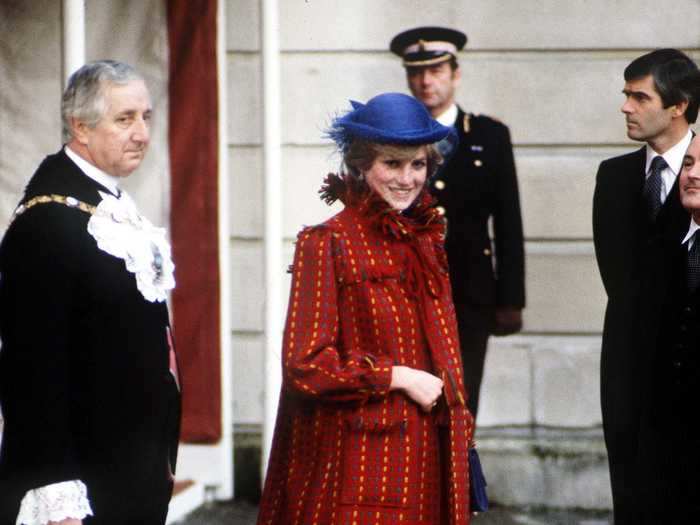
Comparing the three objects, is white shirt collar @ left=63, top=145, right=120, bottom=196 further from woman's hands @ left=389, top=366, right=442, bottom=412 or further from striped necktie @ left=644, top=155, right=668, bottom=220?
striped necktie @ left=644, top=155, right=668, bottom=220

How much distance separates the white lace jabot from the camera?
3588 mm

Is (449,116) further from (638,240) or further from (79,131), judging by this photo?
(79,131)

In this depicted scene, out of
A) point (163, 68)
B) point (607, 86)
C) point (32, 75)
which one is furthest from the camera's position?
point (607, 86)

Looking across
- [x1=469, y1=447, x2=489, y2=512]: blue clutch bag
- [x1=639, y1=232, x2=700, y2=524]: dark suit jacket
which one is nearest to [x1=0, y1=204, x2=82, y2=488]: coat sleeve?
[x1=469, y1=447, x2=489, y2=512]: blue clutch bag

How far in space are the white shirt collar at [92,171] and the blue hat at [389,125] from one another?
71cm

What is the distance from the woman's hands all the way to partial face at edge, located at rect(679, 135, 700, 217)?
3.49ft

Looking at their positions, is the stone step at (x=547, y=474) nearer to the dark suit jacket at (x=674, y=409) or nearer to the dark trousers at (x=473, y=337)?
the dark trousers at (x=473, y=337)

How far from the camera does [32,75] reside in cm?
611

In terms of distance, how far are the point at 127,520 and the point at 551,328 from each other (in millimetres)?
3867

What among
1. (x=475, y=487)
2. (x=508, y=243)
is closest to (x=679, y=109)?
(x=508, y=243)

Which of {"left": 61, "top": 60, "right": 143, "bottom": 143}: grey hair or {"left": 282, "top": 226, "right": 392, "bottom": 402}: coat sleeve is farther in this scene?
{"left": 282, "top": 226, "right": 392, "bottom": 402}: coat sleeve

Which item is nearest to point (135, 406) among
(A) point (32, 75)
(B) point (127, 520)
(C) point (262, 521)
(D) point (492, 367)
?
(B) point (127, 520)

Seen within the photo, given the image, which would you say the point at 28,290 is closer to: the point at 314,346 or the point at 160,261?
the point at 160,261

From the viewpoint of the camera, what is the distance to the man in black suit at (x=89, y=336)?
3.41 meters
